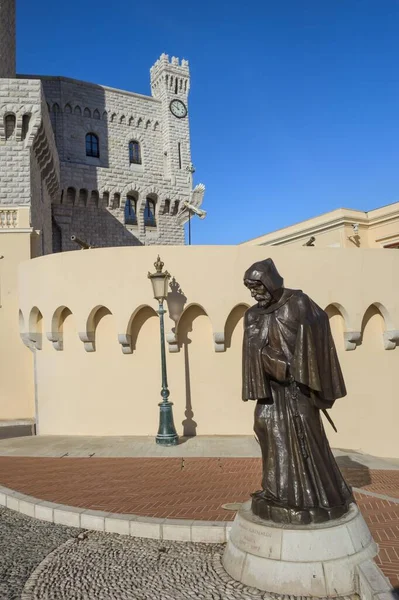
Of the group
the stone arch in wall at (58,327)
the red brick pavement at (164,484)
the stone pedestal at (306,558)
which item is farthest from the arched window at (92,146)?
the stone pedestal at (306,558)

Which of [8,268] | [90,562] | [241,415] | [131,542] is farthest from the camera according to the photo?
[8,268]

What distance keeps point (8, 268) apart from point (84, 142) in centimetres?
1785

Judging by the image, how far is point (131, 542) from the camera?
17.7 ft

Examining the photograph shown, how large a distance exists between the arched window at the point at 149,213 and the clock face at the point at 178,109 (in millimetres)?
5900

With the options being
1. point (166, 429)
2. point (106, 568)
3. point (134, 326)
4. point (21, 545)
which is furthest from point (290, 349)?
point (134, 326)

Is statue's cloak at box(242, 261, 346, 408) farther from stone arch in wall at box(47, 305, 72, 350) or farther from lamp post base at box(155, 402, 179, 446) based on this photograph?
stone arch in wall at box(47, 305, 72, 350)

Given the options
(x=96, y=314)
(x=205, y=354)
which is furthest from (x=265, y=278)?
(x=96, y=314)

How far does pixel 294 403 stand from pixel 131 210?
27855 mm

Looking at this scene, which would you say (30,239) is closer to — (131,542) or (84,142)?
(131,542)

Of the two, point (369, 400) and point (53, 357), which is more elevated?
point (53, 357)

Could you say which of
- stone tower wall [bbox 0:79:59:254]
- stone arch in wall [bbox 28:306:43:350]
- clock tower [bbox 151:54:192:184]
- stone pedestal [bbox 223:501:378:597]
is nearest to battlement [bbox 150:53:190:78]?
clock tower [bbox 151:54:192:184]

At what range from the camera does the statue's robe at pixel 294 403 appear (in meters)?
4.15

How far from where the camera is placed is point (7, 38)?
21906 mm

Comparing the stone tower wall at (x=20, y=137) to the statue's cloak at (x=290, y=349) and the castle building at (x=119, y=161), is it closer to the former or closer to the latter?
the castle building at (x=119, y=161)
